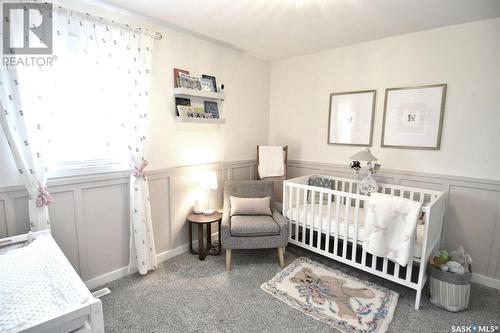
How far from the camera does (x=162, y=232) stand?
2811mm

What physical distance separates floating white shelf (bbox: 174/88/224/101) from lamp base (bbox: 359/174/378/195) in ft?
6.32

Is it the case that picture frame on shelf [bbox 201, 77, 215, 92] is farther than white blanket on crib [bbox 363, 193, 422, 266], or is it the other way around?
picture frame on shelf [bbox 201, 77, 215, 92]

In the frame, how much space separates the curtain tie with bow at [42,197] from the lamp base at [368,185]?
293 cm

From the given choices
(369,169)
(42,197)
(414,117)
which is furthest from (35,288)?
(414,117)

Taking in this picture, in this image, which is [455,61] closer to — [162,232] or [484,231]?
[484,231]

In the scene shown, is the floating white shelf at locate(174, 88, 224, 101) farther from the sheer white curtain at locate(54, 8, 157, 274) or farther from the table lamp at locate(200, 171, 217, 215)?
the table lamp at locate(200, 171, 217, 215)

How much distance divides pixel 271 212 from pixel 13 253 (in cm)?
224

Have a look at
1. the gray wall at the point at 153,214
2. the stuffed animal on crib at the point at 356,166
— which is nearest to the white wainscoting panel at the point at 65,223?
the gray wall at the point at 153,214

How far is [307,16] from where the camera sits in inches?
Answer: 90.4

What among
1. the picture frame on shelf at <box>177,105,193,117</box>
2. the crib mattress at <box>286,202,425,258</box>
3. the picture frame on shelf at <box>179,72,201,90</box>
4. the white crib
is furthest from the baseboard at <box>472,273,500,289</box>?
the picture frame on shelf at <box>179,72,201,90</box>

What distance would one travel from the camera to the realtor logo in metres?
1.74

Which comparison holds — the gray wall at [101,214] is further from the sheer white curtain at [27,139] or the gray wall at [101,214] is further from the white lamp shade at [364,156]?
the white lamp shade at [364,156]

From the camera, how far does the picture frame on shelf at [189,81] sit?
9.02 feet

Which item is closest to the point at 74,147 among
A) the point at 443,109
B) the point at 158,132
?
the point at 158,132
